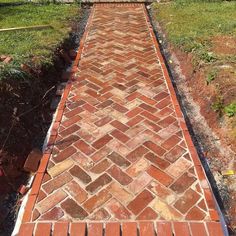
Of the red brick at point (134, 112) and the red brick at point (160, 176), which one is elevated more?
the red brick at point (134, 112)

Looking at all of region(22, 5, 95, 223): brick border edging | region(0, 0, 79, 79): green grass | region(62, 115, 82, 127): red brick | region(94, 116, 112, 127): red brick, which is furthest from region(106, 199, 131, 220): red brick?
region(0, 0, 79, 79): green grass

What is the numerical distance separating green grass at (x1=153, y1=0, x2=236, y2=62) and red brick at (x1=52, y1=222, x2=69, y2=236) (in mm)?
3383

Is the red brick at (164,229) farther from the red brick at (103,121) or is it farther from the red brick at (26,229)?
the red brick at (103,121)

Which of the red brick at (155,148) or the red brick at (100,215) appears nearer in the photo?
the red brick at (100,215)

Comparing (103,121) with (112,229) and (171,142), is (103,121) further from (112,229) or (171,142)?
(112,229)

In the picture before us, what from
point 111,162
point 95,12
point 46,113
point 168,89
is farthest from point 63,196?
point 95,12

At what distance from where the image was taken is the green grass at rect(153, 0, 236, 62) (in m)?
5.25

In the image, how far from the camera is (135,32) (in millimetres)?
6258

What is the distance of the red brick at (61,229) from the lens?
2.34 meters

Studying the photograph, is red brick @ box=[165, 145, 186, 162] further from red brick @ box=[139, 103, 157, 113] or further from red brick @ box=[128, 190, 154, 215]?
red brick @ box=[139, 103, 157, 113]

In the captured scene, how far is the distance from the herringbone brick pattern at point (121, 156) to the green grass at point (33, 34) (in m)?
0.68

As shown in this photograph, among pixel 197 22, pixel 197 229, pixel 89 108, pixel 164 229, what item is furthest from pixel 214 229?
pixel 197 22

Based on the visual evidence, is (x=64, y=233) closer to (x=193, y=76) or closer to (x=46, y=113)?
(x=46, y=113)

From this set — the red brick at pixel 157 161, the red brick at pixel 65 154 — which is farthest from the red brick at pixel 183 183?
→ the red brick at pixel 65 154
